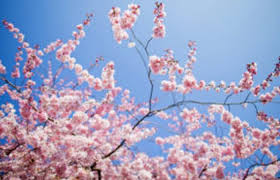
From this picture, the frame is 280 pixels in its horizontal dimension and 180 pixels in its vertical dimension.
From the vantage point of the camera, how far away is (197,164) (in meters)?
7.27

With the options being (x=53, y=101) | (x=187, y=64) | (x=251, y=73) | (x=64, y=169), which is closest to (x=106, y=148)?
(x=64, y=169)

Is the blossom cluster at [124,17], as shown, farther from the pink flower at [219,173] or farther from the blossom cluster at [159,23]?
the pink flower at [219,173]

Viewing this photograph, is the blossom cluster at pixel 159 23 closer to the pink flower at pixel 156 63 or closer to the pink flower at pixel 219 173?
the pink flower at pixel 156 63

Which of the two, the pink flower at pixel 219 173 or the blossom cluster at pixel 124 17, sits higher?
the blossom cluster at pixel 124 17

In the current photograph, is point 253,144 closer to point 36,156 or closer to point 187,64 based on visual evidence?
point 187,64

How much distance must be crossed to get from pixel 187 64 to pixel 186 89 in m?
2.77

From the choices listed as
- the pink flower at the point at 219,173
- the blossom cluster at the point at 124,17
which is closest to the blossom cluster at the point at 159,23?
the blossom cluster at the point at 124,17

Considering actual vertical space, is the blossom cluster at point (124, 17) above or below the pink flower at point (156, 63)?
above

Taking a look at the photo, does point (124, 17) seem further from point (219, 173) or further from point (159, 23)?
point (219, 173)

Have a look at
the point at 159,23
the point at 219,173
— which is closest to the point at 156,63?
the point at 159,23

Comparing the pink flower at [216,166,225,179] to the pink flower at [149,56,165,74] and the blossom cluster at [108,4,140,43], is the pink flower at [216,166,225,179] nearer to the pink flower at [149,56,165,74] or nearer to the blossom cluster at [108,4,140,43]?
the pink flower at [149,56,165,74]

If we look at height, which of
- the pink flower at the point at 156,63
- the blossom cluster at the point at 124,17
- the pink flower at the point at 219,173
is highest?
the blossom cluster at the point at 124,17

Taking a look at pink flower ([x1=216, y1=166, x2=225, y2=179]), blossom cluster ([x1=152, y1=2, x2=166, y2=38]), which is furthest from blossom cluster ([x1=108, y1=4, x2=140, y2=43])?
pink flower ([x1=216, y1=166, x2=225, y2=179])

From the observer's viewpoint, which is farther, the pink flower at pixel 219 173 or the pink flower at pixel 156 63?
the pink flower at pixel 219 173
